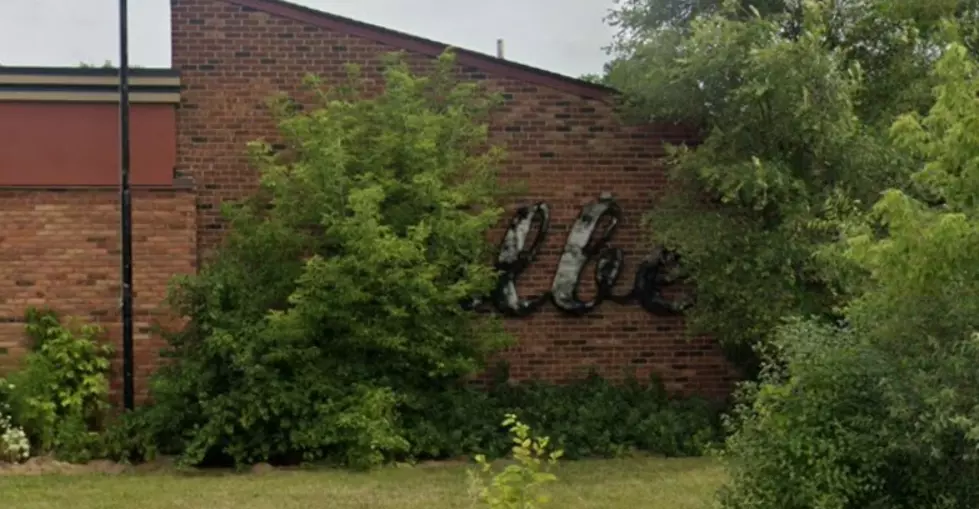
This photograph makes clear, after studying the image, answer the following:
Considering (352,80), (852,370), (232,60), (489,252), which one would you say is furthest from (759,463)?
(232,60)

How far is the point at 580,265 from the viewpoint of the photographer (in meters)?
11.6

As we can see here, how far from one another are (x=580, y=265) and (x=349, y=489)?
4326 mm

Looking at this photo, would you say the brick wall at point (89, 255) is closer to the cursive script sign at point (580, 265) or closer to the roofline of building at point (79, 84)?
the roofline of building at point (79, 84)

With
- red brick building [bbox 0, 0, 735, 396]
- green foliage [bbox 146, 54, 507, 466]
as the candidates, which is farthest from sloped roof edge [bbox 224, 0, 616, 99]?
green foliage [bbox 146, 54, 507, 466]

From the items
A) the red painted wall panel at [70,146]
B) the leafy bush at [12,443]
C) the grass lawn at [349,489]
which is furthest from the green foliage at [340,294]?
the red painted wall panel at [70,146]

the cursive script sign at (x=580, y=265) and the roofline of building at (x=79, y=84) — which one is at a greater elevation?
the roofline of building at (x=79, y=84)

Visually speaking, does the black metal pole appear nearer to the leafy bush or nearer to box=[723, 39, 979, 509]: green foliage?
the leafy bush

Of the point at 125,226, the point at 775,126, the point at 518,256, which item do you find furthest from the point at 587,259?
the point at 125,226

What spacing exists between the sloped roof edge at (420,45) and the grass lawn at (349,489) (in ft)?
14.4

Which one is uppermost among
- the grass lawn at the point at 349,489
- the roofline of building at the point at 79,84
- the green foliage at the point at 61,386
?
the roofline of building at the point at 79,84

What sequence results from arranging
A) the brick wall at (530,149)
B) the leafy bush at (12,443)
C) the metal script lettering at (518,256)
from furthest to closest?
the metal script lettering at (518,256) → the brick wall at (530,149) → the leafy bush at (12,443)

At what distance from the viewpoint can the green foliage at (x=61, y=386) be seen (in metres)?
9.77

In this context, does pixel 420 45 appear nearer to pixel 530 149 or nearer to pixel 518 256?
pixel 530 149

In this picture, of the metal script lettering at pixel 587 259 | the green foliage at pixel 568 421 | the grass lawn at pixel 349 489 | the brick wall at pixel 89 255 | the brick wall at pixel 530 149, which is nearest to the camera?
the grass lawn at pixel 349 489
